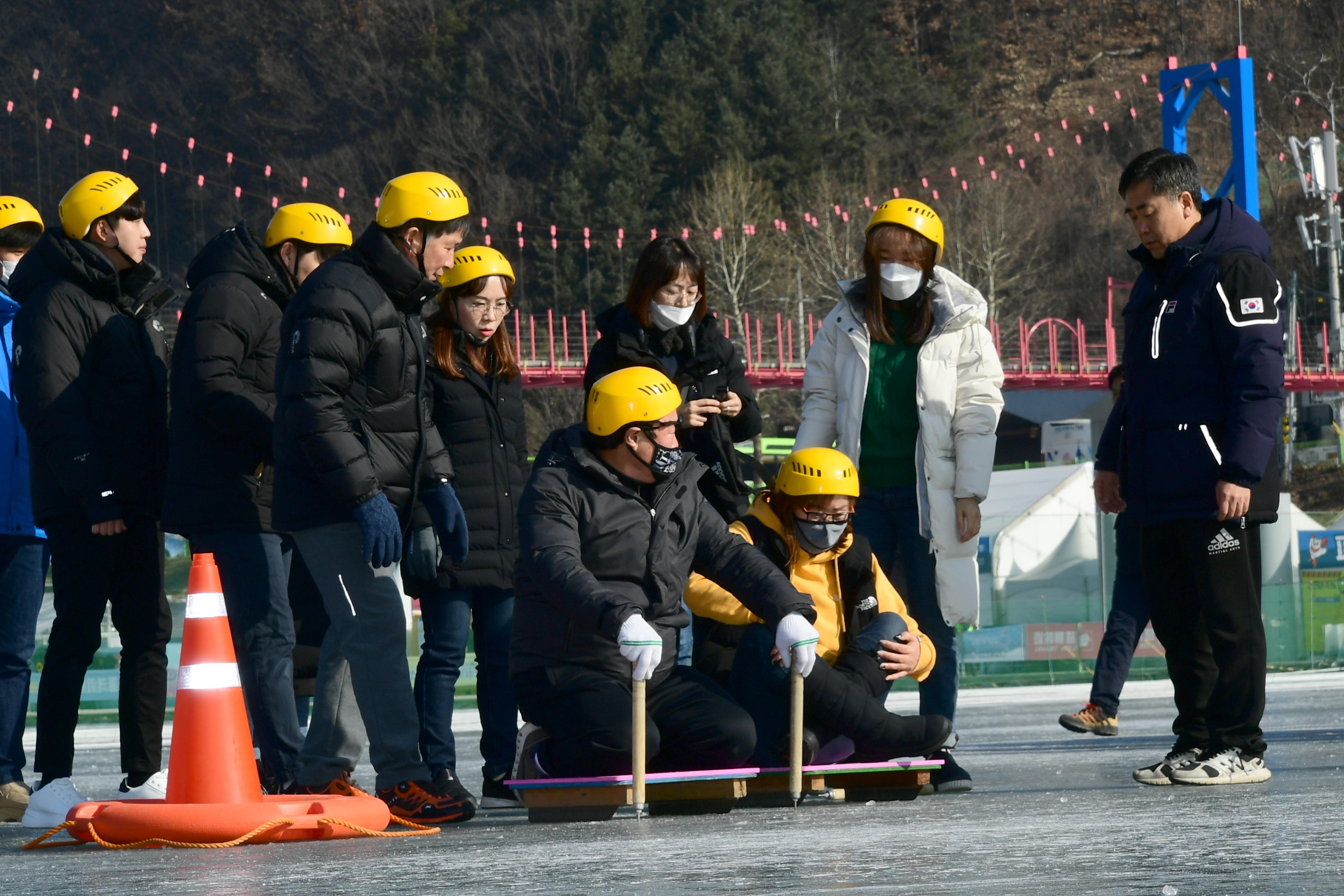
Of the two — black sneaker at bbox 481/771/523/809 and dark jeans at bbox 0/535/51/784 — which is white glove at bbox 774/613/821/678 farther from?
dark jeans at bbox 0/535/51/784

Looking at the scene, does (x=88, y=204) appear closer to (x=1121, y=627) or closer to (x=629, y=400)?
(x=629, y=400)

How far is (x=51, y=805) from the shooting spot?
508cm

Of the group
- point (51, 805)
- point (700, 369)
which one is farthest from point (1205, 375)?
point (51, 805)

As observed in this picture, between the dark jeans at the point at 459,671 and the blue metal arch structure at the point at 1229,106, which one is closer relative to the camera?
the dark jeans at the point at 459,671

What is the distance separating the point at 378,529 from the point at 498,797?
3.99 ft

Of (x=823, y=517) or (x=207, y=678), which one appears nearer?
(x=207, y=678)

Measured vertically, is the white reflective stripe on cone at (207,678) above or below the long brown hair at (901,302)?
below

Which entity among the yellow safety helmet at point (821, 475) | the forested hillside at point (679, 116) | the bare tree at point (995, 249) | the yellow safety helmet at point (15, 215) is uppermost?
the forested hillside at point (679, 116)

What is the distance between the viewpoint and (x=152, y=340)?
5727 mm

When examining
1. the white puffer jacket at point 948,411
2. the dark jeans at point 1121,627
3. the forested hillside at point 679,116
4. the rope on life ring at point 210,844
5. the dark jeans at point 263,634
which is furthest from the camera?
the forested hillside at point 679,116

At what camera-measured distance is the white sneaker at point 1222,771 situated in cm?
516

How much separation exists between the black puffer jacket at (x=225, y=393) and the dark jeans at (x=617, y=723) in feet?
3.57

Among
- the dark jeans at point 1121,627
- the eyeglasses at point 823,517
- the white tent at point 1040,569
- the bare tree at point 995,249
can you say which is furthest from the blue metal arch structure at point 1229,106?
the bare tree at point 995,249

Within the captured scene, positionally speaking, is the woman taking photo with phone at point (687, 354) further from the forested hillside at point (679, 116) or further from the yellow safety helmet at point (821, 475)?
the forested hillside at point (679, 116)
